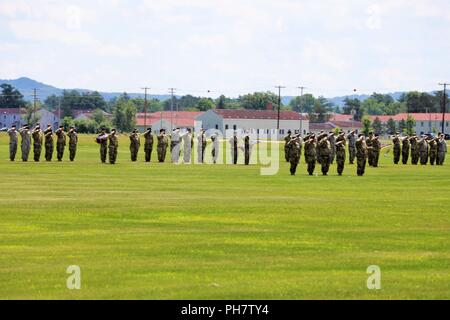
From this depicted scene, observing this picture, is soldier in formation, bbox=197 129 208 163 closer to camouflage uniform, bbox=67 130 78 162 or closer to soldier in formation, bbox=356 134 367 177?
camouflage uniform, bbox=67 130 78 162

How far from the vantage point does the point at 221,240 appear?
21828mm

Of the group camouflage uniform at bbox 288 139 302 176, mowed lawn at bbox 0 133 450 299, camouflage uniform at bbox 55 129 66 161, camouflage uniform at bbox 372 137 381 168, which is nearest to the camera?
mowed lawn at bbox 0 133 450 299

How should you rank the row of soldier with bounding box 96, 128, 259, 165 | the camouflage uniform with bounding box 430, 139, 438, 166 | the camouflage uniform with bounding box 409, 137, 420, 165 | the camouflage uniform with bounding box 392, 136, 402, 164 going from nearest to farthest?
the row of soldier with bounding box 96, 128, 259, 165, the camouflage uniform with bounding box 409, 137, 420, 165, the camouflage uniform with bounding box 392, 136, 402, 164, the camouflage uniform with bounding box 430, 139, 438, 166

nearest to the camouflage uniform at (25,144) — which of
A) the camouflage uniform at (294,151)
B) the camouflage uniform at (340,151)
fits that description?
the camouflage uniform at (294,151)

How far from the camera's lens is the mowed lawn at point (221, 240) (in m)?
16.6

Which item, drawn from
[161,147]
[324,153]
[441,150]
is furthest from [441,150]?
[324,153]

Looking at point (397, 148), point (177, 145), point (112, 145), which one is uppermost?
point (112, 145)

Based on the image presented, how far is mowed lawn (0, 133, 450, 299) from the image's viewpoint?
16578 millimetres

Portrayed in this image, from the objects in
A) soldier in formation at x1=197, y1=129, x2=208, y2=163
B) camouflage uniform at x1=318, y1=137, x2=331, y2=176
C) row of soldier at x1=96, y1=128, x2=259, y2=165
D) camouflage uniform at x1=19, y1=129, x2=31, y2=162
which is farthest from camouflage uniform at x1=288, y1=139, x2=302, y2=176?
soldier in formation at x1=197, y1=129, x2=208, y2=163

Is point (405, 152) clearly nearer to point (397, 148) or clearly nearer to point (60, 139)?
point (397, 148)

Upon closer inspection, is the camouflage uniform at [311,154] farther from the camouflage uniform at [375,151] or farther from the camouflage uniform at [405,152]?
the camouflage uniform at [405,152]
